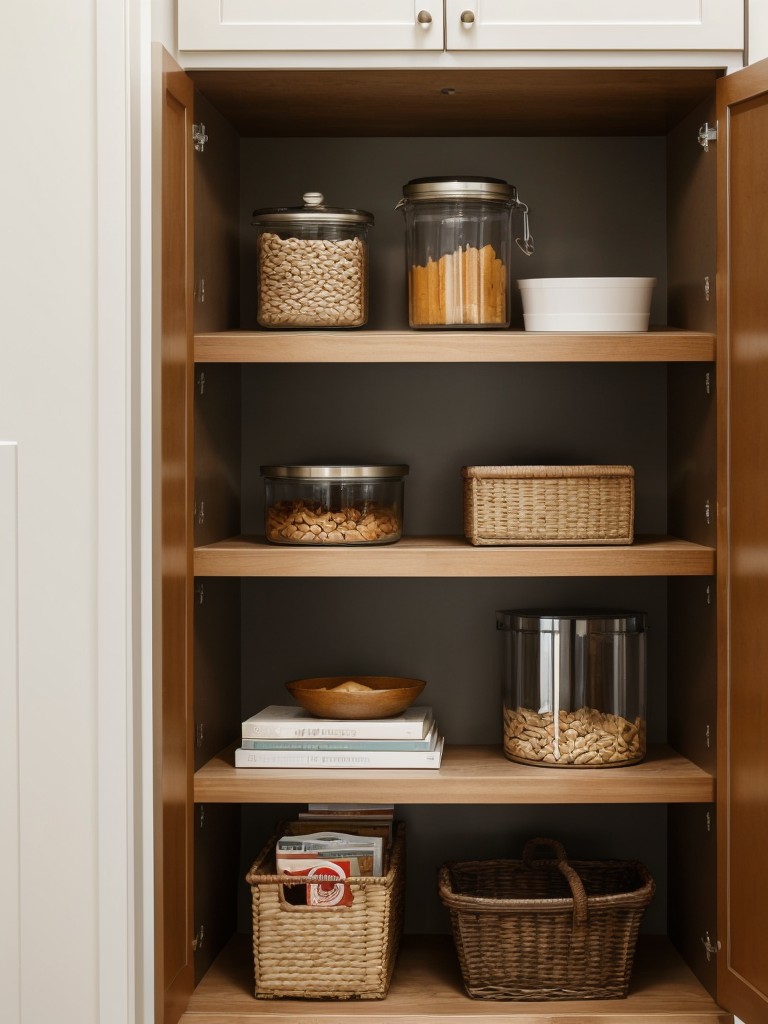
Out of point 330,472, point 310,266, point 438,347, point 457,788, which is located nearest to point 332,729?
point 457,788

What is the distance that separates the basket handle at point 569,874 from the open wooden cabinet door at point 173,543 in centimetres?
64

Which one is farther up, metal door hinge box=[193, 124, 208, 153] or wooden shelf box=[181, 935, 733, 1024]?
metal door hinge box=[193, 124, 208, 153]

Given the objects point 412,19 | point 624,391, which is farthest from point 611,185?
point 412,19

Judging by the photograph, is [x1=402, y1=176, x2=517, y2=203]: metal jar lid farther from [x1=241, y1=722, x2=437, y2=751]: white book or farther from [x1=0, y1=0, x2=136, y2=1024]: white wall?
[x1=241, y1=722, x2=437, y2=751]: white book

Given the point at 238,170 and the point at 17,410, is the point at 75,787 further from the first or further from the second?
the point at 238,170

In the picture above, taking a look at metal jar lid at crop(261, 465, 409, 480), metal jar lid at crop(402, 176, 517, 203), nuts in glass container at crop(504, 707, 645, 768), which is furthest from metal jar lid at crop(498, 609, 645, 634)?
metal jar lid at crop(402, 176, 517, 203)

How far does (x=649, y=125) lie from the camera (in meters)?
2.25

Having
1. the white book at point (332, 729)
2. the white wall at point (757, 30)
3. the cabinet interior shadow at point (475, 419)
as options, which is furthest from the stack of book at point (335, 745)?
the white wall at point (757, 30)

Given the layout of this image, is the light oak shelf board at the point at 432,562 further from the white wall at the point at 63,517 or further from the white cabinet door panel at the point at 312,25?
the white cabinet door panel at the point at 312,25

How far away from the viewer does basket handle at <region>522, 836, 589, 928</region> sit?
1.96 m

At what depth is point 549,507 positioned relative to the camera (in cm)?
205

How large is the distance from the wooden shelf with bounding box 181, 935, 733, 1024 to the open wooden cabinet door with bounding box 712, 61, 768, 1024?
103mm

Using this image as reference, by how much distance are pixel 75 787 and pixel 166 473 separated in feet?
1.61

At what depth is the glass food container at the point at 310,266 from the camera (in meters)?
2.05
